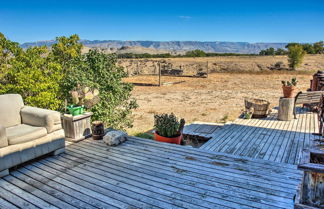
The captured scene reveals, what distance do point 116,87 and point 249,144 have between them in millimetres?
2930

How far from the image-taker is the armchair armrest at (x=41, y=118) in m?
3.44

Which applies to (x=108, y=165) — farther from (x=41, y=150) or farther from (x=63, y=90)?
(x=63, y=90)

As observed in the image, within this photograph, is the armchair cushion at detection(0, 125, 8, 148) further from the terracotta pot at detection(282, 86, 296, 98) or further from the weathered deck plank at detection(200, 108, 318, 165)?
the terracotta pot at detection(282, 86, 296, 98)

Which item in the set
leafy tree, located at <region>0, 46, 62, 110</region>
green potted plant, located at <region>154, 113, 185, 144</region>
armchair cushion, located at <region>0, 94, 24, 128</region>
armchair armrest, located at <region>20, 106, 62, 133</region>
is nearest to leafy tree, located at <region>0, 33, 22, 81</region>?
leafy tree, located at <region>0, 46, 62, 110</region>

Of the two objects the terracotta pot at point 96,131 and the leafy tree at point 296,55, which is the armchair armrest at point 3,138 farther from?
the leafy tree at point 296,55

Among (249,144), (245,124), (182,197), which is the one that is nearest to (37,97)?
(182,197)

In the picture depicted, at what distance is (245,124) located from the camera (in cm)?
608

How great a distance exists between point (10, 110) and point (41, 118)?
563 millimetres

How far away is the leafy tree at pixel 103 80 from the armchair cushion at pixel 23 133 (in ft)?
4.63

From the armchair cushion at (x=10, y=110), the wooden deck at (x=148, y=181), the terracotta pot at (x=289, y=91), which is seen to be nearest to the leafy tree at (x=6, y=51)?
the armchair cushion at (x=10, y=110)

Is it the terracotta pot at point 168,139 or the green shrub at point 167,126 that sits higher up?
the green shrub at point 167,126

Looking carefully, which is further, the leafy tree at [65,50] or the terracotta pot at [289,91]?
the terracotta pot at [289,91]

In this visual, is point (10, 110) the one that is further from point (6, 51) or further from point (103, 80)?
point (103, 80)

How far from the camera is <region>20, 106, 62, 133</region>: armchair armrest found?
3.44 m
